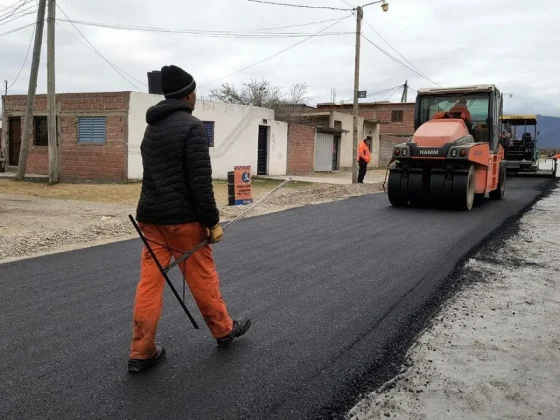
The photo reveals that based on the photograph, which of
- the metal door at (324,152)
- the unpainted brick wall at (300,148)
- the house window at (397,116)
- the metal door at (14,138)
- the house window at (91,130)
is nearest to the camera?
the house window at (91,130)

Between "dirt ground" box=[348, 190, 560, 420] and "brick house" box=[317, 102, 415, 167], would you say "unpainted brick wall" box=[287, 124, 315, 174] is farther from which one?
"dirt ground" box=[348, 190, 560, 420]

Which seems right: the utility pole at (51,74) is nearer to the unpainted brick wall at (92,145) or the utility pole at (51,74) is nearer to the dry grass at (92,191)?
the dry grass at (92,191)

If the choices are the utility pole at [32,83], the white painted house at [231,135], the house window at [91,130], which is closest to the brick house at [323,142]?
the white painted house at [231,135]

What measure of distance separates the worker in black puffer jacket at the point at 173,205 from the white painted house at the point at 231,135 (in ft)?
57.0

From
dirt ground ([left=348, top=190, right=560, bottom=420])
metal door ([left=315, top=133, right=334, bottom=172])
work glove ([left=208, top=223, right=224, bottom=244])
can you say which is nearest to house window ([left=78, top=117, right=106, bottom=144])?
metal door ([left=315, top=133, right=334, bottom=172])

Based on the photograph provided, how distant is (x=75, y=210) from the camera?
464 inches

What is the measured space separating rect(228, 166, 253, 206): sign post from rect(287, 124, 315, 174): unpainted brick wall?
45.6 feet

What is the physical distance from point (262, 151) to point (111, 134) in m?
7.79

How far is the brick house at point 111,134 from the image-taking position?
19875 millimetres

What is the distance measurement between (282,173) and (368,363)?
76.3 feet

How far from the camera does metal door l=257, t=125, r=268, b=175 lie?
2481cm

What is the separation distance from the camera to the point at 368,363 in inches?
132

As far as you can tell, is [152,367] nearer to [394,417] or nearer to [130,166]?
[394,417]

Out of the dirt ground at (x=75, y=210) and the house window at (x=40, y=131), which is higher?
the house window at (x=40, y=131)
